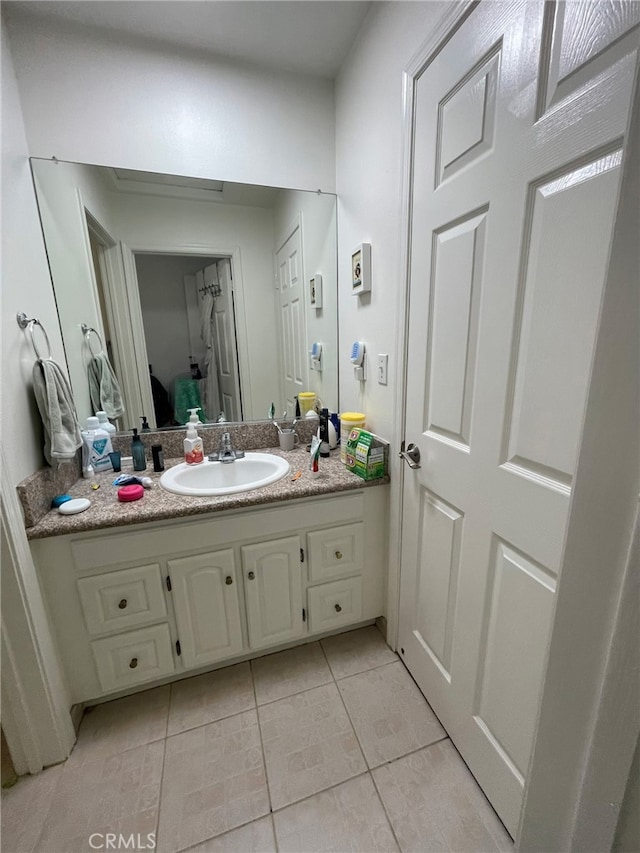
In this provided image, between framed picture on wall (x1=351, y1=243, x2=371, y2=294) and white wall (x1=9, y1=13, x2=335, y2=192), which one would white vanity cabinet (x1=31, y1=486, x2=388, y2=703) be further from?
white wall (x1=9, y1=13, x2=335, y2=192)

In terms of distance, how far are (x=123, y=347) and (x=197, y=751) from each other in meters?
1.51

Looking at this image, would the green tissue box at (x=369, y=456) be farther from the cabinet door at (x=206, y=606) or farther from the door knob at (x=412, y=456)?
the cabinet door at (x=206, y=606)

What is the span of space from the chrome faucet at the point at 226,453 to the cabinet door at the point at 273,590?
41 centimetres

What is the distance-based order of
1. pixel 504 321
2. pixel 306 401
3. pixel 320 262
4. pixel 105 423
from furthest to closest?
pixel 306 401, pixel 320 262, pixel 105 423, pixel 504 321

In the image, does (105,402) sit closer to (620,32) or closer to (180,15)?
(180,15)

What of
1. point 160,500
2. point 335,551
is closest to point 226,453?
point 160,500

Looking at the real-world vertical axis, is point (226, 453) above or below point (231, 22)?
below

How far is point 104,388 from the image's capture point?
1449 mm

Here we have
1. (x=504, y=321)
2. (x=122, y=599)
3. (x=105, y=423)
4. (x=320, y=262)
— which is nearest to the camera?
(x=504, y=321)

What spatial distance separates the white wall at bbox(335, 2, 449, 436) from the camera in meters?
1.09

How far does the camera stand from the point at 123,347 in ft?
4.77

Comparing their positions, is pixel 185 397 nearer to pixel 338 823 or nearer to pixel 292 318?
pixel 292 318

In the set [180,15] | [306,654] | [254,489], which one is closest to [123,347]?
[254,489]

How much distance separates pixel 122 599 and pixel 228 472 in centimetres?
57
